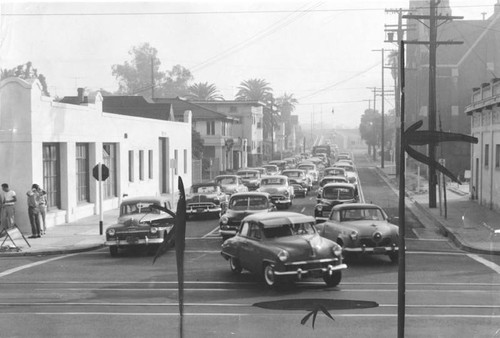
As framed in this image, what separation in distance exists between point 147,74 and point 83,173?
3.39 feet

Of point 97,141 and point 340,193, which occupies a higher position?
point 97,141

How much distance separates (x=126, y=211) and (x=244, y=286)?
1.72 meters

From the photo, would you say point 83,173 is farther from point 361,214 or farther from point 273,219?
point 361,214

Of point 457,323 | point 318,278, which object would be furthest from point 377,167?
point 457,323

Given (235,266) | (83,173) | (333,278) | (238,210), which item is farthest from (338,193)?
(83,173)

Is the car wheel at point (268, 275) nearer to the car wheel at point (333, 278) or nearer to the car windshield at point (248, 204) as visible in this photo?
the car wheel at point (333, 278)

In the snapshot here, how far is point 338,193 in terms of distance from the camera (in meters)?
14.2

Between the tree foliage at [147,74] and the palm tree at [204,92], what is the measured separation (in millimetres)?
32

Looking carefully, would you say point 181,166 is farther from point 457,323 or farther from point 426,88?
point 457,323

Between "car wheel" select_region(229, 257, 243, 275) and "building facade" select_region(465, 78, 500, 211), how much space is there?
3271 mm

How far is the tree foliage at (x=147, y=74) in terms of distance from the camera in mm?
2863

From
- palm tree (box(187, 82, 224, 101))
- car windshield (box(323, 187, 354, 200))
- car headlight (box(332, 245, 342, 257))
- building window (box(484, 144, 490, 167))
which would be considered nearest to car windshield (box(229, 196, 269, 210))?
car headlight (box(332, 245, 342, 257))

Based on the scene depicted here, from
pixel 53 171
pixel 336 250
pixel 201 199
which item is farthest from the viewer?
pixel 53 171

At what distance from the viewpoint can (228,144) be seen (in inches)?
129
